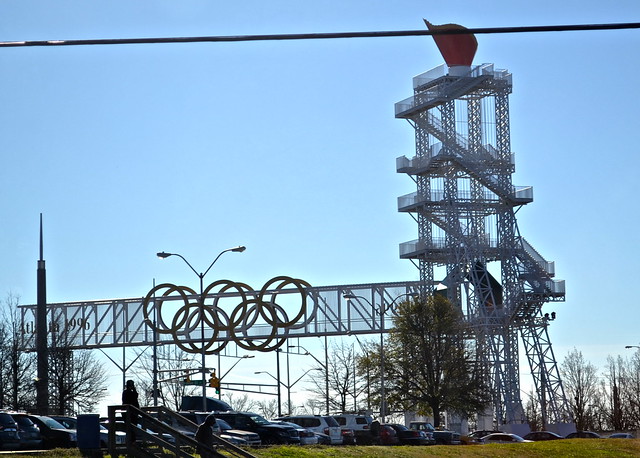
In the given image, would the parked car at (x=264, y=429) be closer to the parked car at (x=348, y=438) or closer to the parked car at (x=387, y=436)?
the parked car at (x=348, y=438)

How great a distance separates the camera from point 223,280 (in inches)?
2854

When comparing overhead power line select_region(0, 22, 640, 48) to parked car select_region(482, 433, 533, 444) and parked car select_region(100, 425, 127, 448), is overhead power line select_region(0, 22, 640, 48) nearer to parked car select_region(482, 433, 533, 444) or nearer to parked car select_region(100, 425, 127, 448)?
parked car select_region(100, 425, 127, 448)

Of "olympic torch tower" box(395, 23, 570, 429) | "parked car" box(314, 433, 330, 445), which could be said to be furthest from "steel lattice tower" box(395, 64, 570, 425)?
"parked car" box(314, 433, 330, 445)

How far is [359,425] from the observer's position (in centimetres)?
5300

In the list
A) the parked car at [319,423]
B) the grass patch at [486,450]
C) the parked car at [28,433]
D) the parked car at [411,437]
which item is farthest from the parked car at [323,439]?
the parked car at [28,433]

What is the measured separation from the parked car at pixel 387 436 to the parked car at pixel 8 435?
21909mm

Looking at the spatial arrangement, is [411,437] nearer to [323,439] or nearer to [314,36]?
[323,439]

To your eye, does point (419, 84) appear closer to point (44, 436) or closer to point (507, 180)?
point (507, 180)

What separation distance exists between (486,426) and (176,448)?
185 feet

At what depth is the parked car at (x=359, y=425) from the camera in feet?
167

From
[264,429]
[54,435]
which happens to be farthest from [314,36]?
[264,429]

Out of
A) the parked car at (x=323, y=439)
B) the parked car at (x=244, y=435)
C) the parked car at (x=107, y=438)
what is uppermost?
the parked car at (x=107, y=438)

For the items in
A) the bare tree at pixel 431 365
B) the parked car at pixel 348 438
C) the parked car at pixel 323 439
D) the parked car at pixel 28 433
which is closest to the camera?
the parked car at pixel 28 433

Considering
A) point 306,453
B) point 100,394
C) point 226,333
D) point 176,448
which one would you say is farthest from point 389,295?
point 176,448
